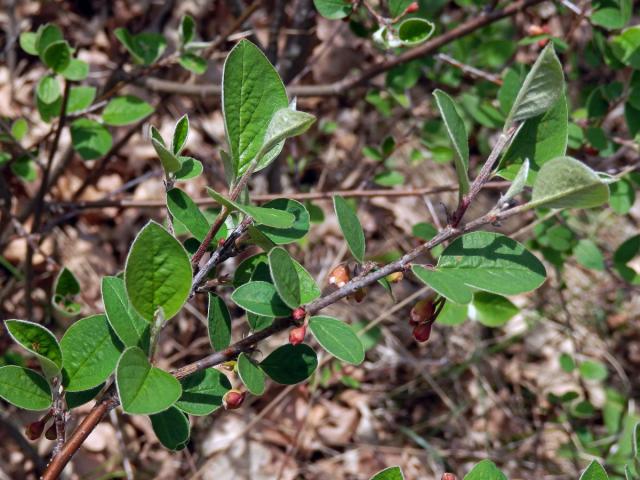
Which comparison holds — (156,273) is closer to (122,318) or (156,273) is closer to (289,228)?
(122,318)

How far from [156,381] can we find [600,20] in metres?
1.42

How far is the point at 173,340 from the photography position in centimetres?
258

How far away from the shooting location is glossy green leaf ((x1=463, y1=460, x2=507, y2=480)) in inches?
37.9

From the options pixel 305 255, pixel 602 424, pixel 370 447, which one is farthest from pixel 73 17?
pixel 602 424

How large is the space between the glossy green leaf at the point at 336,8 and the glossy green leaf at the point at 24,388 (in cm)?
101

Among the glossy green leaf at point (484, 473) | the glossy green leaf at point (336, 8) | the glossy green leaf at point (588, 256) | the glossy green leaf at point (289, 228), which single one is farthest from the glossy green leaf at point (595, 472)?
the glossy green leaf at point (588, 256)

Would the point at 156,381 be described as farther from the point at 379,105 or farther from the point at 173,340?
the point at 173,340

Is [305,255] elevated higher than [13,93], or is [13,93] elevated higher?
[13,93]

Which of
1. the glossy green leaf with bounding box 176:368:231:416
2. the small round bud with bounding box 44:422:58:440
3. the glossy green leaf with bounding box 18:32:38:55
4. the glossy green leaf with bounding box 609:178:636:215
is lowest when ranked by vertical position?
the glossy green leaf with bounding box 609:178:636:215

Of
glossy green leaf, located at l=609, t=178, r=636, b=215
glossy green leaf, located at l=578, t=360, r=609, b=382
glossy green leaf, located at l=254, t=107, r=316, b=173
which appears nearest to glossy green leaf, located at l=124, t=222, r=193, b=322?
glossy green leaf, located at l=254, t=107, r=316, b=173

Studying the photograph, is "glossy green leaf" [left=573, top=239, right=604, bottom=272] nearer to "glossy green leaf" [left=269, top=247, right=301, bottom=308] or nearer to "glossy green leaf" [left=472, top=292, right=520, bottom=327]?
"glossy green leaf" [left=472, top=292, right=520, bottom=327]

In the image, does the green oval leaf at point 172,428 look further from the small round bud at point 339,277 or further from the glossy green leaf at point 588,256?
the glossy green leaf at point 588,256

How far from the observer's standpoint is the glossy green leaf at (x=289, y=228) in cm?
94

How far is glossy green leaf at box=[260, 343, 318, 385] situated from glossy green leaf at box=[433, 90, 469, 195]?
316 mm
